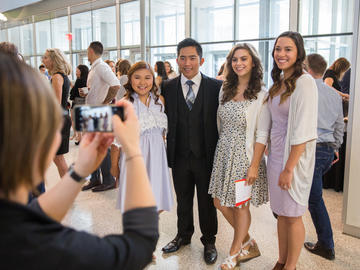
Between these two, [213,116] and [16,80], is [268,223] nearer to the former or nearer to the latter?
[213,116]

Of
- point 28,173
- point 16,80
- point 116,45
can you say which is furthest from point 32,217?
point 116,45

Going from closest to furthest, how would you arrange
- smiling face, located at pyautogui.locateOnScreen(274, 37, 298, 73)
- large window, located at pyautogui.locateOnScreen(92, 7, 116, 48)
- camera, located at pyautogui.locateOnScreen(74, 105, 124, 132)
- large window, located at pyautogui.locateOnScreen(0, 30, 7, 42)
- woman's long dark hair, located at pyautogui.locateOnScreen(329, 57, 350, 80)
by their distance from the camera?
camera, located at pyautogui.locateOnScreen(74, 105, 124, 132), smiling face, located at pyautogui.locateOnScreen(274, 37, 298, 73), woman's long dark hair, located at pyautogui.locateOnScreen(329, 57, 350, 80), large window, located at pyautogui.locateOnScreen(92, 7, 116, 48), large window, located at pyautogui.locateOnScreen(0, 30, 7, 42)

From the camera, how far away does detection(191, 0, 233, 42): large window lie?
28.2 feet

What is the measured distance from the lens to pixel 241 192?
2.31 m

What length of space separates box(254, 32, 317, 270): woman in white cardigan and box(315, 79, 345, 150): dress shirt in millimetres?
689

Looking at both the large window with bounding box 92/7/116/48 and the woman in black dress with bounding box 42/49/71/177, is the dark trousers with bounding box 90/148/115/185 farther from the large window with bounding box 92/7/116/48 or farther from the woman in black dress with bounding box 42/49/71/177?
the large window with bounding box 92/7/116/48

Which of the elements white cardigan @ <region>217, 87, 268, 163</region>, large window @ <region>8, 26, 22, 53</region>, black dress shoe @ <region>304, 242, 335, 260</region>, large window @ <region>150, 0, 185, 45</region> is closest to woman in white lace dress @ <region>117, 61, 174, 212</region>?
white cardigan @ <region>217, 87, 268, 163</region>

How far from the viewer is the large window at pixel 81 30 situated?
1172 centimetres

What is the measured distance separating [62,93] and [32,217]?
3234mm

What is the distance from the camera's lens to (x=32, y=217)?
62 cm

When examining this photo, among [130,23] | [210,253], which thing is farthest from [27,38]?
[210,253]

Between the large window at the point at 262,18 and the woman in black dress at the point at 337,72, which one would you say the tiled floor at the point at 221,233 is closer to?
the woman in black dress at the point at 337,72

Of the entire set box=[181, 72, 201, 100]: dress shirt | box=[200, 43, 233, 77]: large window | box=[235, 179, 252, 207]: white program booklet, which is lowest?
box=[235, 179, 252, 207]: white program booklet

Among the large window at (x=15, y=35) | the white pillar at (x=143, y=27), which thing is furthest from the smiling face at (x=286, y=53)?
the large window at (x=15, y=35)
